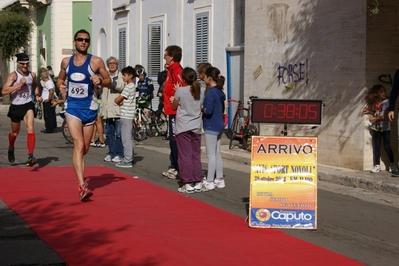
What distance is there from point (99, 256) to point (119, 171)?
6.52m

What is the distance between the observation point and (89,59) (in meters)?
10.5

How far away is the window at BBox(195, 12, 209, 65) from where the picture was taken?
22.7 metres

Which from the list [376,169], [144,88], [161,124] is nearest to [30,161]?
[376,169]

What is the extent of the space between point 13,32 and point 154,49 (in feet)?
59.4

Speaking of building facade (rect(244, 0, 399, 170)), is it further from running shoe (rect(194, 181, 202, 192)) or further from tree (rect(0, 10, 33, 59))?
tree (rect(0, 10, 33, 59))

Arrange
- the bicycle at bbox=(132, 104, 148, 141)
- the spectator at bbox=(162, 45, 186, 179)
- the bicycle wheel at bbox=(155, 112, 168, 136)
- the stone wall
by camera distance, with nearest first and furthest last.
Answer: the spectator at bbox=(162, 45, 186, 179)
the stone wall
the bicycle at bbox=(132, 104, 148, 141)
the bicycle wheel at bbox=(155, 112, 168, 136)

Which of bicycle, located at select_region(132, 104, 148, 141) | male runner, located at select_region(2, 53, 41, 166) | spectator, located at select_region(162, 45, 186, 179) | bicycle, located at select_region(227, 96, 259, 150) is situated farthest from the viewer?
bicycle, located at select_region(132, 104, 148, 141)

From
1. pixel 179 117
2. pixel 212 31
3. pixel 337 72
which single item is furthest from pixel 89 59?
pixel 212 31

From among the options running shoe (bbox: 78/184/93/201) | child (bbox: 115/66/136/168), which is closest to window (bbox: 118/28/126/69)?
child (bbox: 115/66/136/168)

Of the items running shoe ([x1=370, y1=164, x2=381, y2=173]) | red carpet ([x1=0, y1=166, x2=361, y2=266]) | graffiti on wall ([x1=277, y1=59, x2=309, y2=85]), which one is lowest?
red carpet ([x1=0, y1=166, x2=361, y2=266])

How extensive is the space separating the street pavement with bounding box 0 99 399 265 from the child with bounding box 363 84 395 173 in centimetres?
33

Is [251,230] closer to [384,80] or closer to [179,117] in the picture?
[179,117]

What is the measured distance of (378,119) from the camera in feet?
43.5

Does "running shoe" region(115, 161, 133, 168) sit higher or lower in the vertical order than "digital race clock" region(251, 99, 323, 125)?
lower
